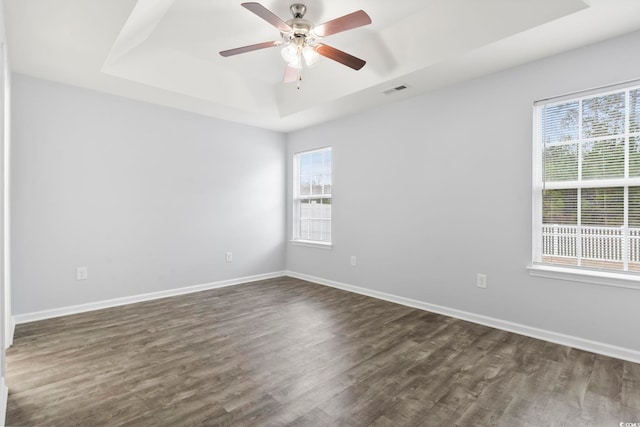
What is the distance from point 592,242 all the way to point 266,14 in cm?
315

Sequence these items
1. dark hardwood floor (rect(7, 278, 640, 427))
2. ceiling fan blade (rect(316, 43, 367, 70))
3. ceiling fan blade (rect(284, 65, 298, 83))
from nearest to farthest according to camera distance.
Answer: dark hardwood floor (rect(7, 278, 640, 427)), ceiling fan blade (rect(316, 43, 367, 70)), ceiling fan blade (rect(284, 65, 298, 83))

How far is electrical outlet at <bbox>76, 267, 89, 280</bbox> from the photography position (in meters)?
3.52

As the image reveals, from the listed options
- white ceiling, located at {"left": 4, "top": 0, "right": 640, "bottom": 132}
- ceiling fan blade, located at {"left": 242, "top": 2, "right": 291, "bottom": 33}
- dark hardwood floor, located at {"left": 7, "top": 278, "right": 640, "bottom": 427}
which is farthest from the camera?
white ceiling, located at {"left": 4, "top": 0, "right": 640, "bottom": 132}

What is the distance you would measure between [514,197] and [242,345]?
2820mm

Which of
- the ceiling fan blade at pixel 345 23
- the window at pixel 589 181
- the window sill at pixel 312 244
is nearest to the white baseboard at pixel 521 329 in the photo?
the window at pixel 589 181

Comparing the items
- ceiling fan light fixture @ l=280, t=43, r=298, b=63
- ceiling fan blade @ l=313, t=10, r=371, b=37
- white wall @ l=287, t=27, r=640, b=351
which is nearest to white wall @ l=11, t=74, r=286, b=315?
white wall @ l=287, t=27, r=640, b=351

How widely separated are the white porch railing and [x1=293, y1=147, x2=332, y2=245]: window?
2859 mm

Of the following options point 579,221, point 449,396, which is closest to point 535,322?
point 579,221

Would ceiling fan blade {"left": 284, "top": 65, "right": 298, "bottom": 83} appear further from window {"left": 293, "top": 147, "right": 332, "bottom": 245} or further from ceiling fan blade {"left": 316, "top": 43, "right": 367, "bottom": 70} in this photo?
window {"left": 293, "top": 147, "right": 332, "bottom": 245}

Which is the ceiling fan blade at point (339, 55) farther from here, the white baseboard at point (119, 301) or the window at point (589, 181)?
the white baseboard at point (119, 301)

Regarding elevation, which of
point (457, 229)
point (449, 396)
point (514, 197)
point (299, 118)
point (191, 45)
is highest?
point (191, 45)

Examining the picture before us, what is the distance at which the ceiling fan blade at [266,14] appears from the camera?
2.07 m

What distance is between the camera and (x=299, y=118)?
15.2ft

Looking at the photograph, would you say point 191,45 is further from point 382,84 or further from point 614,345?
point 614,345
